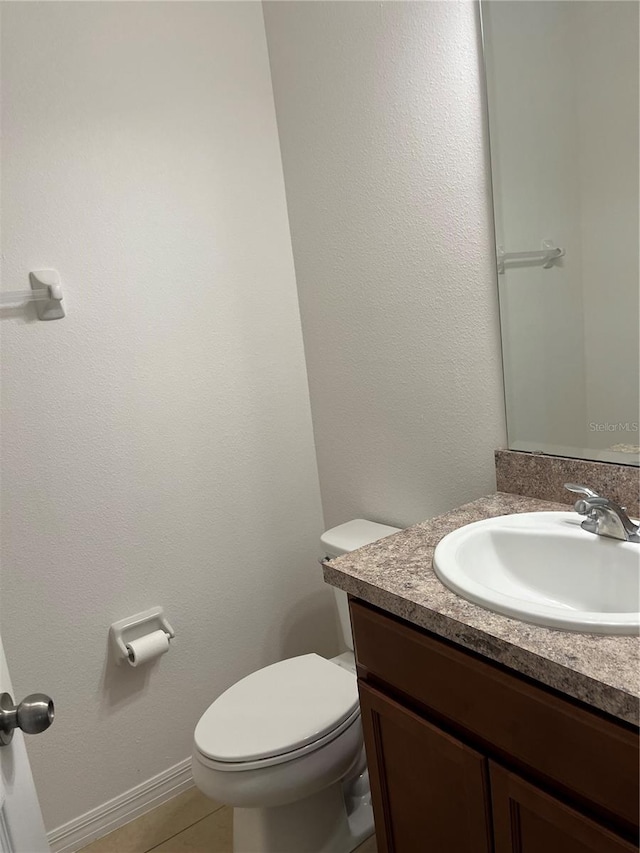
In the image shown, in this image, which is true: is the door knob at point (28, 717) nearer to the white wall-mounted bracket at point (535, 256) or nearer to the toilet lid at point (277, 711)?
the toilet lid at point (277, 711)

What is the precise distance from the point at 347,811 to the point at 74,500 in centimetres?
114

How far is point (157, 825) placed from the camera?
73.2 inches

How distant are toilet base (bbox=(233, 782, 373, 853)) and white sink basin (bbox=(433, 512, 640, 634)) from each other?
861 mm

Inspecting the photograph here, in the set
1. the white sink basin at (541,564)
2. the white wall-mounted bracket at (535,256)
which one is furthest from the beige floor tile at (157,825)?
the white wall-mounted bracket at (535,256)

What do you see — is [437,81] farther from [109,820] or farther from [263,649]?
[109,820]

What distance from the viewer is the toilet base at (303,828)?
63.1 inches

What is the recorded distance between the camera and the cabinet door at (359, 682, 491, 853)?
3.49 ft

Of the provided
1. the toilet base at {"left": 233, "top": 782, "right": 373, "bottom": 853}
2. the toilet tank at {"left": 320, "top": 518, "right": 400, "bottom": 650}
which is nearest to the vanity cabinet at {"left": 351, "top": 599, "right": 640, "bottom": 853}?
the toilet base at {"left": 233, "top": 782, "right": 373, "bottom": 853}

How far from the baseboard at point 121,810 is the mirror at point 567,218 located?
1.47 m

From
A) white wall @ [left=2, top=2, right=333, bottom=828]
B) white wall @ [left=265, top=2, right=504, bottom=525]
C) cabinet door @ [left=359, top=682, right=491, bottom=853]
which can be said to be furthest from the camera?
white wall @ [left=2, top=2, right=333, bottom=828]

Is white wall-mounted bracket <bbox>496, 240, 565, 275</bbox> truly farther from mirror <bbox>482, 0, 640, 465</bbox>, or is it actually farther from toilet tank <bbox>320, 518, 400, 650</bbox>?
toilet tank <bbox>320, 518, 400, 650</bbox>

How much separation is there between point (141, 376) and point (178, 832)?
131 centimetres

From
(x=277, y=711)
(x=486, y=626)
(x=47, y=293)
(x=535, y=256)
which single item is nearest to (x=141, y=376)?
(x=47, y=293)

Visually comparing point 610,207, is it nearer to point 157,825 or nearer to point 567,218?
point 567,218
